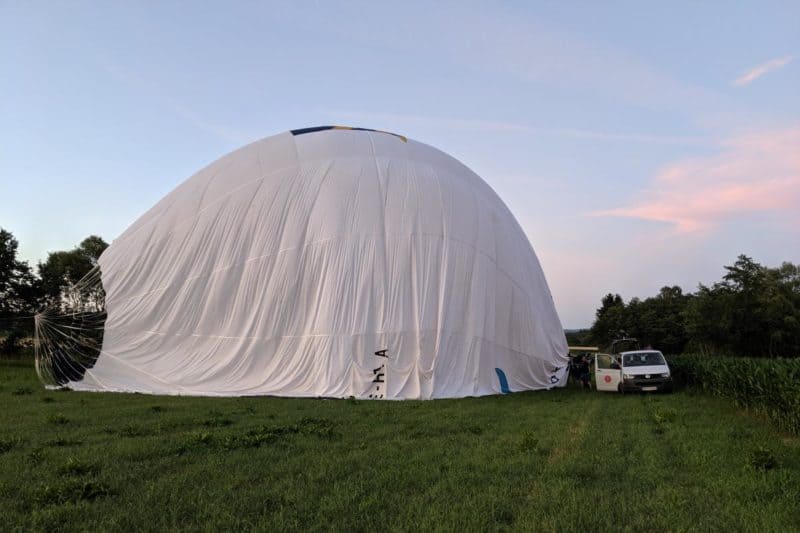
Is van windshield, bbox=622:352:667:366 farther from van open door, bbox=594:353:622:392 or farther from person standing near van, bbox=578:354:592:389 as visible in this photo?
person standing near van, bbox=578:354:592:389

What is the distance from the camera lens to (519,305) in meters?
20.3

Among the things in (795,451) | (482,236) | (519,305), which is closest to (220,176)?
(482,236)

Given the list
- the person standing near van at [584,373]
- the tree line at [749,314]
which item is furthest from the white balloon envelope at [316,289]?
the tree line at [749,314]

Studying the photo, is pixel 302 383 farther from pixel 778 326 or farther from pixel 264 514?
pixel 778 326

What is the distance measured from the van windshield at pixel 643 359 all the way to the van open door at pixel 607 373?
0.43 metres

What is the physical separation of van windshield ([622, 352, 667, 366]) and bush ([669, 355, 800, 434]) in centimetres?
167

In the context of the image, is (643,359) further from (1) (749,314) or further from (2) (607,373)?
(1) (749,314)

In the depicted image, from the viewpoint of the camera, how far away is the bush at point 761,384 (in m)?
11.0

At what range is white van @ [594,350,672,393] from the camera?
18422 millimetres

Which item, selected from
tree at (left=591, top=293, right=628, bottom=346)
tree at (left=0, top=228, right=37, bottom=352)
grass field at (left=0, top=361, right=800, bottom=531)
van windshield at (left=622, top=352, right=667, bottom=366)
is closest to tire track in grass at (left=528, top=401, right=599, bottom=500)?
grass field at (left=0, top=361, right=800, bottom=531)

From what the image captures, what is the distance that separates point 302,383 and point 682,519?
13.3 m

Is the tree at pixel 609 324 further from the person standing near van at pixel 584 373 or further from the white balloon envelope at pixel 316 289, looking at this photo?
the white balloon envelope at pixel 316 289

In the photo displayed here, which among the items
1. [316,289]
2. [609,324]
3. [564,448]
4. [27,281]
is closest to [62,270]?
[27,281]

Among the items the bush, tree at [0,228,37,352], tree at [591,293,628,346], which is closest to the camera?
the bush
